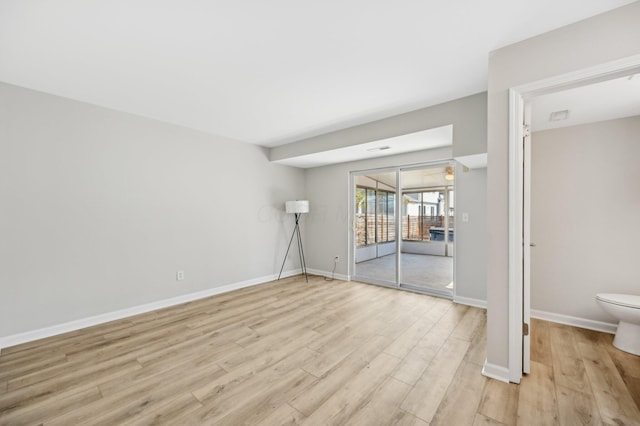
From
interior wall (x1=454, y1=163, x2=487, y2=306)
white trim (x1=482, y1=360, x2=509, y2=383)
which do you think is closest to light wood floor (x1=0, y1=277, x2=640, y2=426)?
white trim (x1=482, y1=360, x2=509, y2=383)

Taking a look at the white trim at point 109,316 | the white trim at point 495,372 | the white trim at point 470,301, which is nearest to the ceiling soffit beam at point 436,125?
the white trim at point 495,372

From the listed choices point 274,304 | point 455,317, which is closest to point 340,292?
point 274,304

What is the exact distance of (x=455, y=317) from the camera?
3131 mm

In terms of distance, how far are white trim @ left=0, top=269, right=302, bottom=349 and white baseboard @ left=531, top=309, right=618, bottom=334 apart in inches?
165

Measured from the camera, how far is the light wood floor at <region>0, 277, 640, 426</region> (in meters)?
1.62

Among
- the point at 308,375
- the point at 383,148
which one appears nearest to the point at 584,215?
the point at 383,148

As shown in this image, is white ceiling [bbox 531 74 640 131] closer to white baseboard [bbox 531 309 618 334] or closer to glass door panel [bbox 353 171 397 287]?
white baseboard [bbox 531 309 618 334]

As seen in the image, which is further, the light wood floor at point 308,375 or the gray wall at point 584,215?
the gray wall at point 584,215

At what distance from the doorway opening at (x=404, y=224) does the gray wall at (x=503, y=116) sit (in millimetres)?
1963

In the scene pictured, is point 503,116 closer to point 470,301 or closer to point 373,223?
point 470,301

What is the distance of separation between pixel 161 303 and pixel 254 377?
2279 mm

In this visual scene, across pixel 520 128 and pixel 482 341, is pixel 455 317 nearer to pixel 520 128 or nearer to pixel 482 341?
pixel 482 341

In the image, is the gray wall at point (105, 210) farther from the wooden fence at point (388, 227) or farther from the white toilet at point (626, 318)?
the white toilet at point (626, 318)

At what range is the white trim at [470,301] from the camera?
11.3 ft
